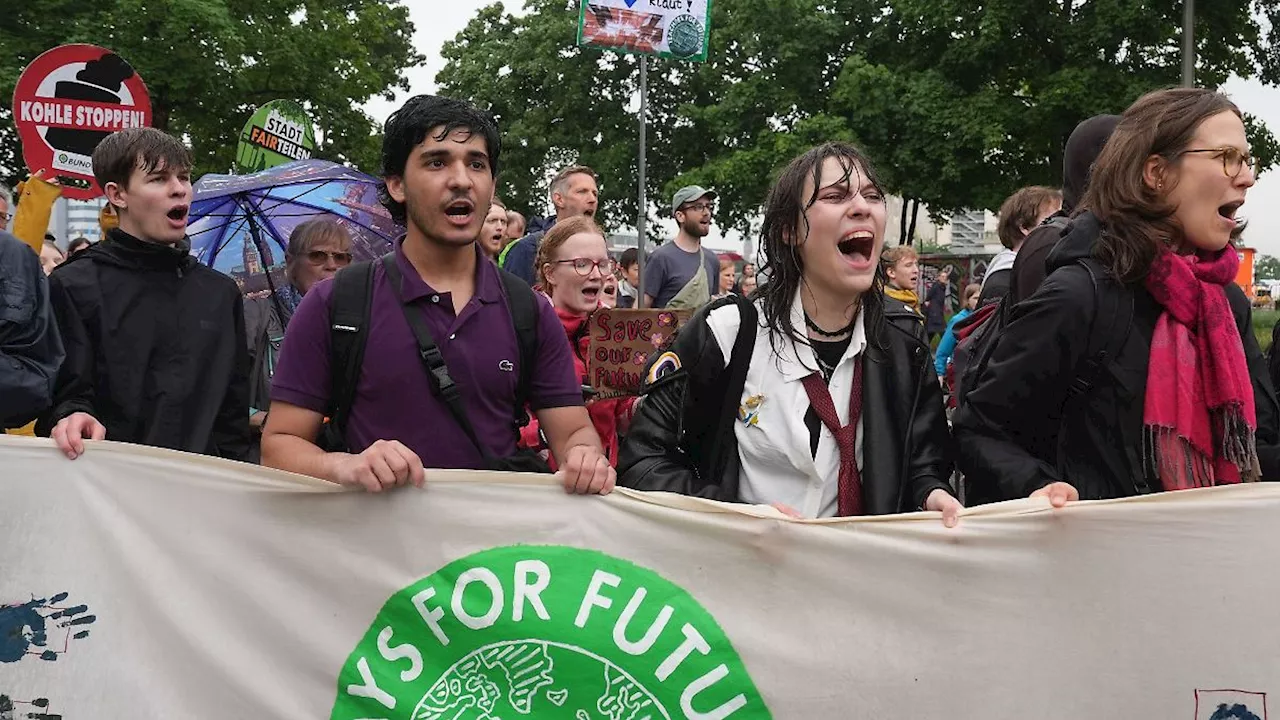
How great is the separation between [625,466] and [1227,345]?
4.29 feet

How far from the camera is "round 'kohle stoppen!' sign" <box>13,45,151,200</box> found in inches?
287

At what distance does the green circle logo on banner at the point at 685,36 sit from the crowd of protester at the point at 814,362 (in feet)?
19.2

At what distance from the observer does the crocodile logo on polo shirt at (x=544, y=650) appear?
8.51ft

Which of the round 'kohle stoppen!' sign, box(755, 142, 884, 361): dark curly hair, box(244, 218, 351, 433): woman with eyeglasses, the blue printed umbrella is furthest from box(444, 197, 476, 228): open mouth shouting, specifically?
the round 'kohle stoppen!' sign

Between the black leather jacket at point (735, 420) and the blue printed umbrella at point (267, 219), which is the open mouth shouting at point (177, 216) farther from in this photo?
the blue printed umbrella at point (267, 219)

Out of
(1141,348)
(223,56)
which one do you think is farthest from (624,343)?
(223,56)

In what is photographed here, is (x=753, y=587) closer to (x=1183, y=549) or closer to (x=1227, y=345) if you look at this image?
(x=1183, y=549)

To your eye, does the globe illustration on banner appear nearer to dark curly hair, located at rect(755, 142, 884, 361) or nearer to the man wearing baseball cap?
dark curly hair, located at rect(755, 142, 884, 361)

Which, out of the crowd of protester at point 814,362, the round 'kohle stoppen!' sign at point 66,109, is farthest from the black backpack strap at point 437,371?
the round 'kohle stoppen!' sign at point 66,109

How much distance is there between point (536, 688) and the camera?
8.60 feet

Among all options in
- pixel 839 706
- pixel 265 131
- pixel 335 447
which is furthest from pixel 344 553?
pixel 265 131

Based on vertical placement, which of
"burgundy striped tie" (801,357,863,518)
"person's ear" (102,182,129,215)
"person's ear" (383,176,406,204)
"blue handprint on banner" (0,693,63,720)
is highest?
"person's ear" (102,182,129,215)

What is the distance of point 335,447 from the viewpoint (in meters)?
2.88

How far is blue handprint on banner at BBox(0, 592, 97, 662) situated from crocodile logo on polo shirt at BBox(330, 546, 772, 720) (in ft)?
1.95
